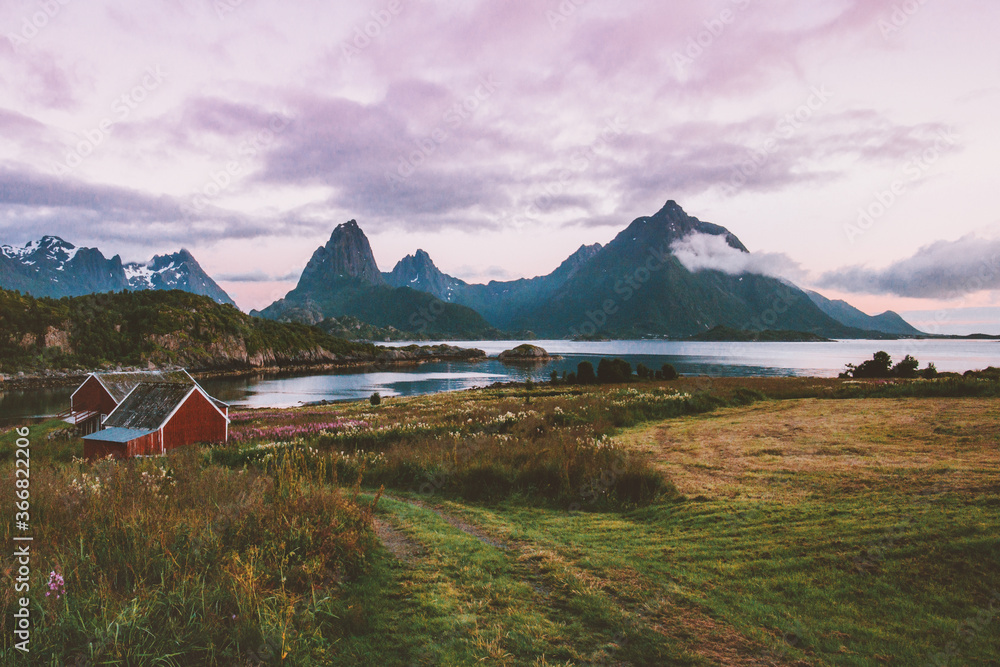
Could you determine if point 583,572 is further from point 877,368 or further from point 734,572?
point 877,368

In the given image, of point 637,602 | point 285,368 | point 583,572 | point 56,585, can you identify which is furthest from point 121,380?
point 285,368

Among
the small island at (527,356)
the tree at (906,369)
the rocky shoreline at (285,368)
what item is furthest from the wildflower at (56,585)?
the small island at (527,356)

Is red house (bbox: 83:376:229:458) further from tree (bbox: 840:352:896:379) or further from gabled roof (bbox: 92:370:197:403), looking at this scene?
tree (bbox: 840:352:896:379)

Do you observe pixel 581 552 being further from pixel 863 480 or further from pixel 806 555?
pixel 863 480

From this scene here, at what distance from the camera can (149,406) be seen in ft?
72.4

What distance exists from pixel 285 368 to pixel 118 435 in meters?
125

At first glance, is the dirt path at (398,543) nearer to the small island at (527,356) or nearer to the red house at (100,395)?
the red house at (100,395)

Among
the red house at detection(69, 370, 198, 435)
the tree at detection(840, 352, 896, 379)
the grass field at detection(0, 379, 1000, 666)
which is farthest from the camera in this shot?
the tree at detection(840, 352, 896, 379)

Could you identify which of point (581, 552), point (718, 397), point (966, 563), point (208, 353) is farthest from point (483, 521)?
point (208, 353)

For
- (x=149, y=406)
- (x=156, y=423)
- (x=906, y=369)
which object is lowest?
(x=156, y=423)

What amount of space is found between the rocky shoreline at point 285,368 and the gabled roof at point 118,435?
81.9m

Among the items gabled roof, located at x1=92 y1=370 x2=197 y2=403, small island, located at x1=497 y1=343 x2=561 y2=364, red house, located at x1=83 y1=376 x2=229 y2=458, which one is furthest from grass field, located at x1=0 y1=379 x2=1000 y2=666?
small island, located at x1=497 y1=343 x2=561 y2=364

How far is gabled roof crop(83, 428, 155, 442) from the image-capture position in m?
20.1

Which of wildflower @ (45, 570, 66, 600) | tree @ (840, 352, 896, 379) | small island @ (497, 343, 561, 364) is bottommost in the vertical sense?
small island @ (497, 343, 561, 364)
